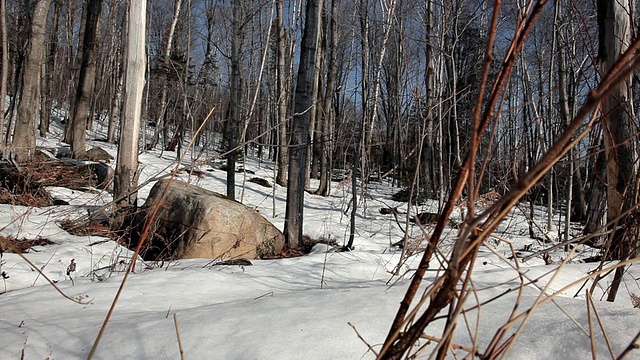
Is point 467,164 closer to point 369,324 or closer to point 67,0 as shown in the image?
point 369,324

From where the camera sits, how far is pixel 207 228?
175 inches

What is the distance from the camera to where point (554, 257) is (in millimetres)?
4625

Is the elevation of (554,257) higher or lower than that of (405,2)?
lower

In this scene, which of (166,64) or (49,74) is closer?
(166,64)

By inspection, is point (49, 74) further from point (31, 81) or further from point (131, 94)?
point (131, 94)

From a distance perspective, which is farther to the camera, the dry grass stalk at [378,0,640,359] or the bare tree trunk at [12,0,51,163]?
the bare tree trunk at [12,0,51,163]

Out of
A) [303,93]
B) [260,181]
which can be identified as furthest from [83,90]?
[303,93]

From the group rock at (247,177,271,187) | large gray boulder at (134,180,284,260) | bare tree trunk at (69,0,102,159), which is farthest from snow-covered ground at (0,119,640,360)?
rock at (247,177,271,187)

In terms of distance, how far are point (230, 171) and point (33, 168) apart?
3125mm

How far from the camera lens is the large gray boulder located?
4.36m

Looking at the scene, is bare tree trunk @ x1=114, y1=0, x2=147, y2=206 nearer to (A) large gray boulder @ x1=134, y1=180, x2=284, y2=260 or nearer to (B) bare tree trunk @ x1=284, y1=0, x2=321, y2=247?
(A) large gray boulder @ x1=134, y1=180, x2=284, y2=260

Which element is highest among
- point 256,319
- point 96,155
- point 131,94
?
point 131,94

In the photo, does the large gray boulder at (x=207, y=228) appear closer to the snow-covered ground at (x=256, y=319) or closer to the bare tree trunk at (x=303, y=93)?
the bare tree trunk at (x=303, y=93)

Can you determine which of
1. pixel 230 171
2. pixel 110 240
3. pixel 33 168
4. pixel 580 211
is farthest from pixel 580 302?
pixel 580 211
